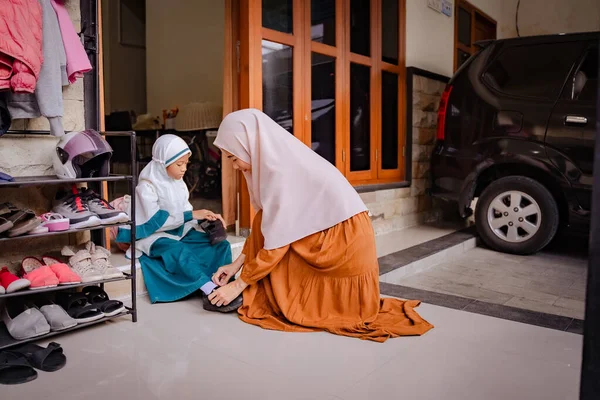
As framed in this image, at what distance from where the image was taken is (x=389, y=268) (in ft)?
11.7

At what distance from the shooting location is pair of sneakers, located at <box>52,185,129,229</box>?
229 centimetres

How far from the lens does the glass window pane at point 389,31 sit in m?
5.24

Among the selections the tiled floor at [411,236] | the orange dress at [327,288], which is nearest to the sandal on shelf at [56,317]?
the orange dress at [327,288]

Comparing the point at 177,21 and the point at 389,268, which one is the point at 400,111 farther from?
the point at 177,21

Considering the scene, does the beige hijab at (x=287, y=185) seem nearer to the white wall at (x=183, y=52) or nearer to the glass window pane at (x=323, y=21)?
the glass window pane at (x=323, y=21)

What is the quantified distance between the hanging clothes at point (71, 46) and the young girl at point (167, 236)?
1.88 feet

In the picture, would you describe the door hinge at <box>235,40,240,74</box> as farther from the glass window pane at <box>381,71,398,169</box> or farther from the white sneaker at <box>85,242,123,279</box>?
the glass window pane at <box>381,71,398,169</box>

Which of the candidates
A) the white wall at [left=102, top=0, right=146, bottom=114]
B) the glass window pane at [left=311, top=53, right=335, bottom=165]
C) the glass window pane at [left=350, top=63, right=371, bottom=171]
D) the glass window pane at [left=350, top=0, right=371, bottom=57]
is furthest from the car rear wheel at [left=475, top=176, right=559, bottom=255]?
the white wall at [left=102, top=0, right=146, bottom=114]

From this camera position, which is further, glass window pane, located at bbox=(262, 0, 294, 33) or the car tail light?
the car tail light

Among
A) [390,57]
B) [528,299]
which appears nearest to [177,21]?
[390,57]

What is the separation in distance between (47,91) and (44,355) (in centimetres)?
112

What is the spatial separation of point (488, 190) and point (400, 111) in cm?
147

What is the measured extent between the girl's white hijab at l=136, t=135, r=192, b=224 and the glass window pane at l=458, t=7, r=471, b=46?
505cm

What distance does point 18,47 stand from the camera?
210 centimetres
